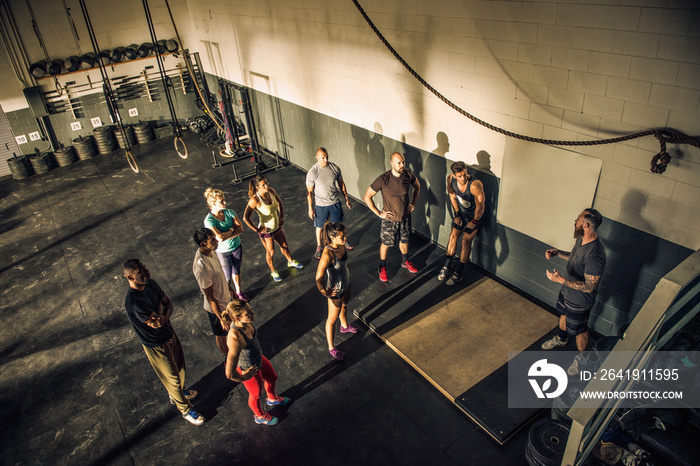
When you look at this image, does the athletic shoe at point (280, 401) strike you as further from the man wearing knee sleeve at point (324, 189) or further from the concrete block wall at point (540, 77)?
the concrete block wall at point (540, 77)

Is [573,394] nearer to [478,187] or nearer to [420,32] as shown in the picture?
[478,187]

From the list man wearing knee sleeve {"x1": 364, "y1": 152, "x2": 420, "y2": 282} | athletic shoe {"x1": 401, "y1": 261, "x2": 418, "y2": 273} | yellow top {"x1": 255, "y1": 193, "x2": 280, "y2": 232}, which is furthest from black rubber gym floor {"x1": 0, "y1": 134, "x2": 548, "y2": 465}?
yellow top {"x1": 255, "y1": 193, "x2": 280, "y2": 232}

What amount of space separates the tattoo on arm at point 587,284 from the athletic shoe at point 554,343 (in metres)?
0.75

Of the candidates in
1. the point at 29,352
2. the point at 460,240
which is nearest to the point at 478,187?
the point at 460,240

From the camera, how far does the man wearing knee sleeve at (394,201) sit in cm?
509

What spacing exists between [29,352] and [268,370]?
3.22 metres

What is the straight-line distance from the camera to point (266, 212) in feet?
16.9

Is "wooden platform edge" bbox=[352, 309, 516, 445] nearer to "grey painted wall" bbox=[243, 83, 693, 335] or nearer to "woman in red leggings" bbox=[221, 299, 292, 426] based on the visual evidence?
"woman in red leggings" bbox=[221, 299, 292, 426]

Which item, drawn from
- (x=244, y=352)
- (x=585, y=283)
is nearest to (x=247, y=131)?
(x=244, y=352)

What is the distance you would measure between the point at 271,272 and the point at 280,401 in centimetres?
211

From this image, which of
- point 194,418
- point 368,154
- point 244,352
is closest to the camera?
point 244,352

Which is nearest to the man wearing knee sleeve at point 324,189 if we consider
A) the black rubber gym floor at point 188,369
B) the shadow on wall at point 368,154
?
the black rubber gym floor at point 188,369

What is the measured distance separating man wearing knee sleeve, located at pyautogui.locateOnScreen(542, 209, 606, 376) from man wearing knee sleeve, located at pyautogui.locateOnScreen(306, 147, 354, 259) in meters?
2.64

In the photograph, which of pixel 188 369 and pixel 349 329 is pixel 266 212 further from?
pixel 188 369
